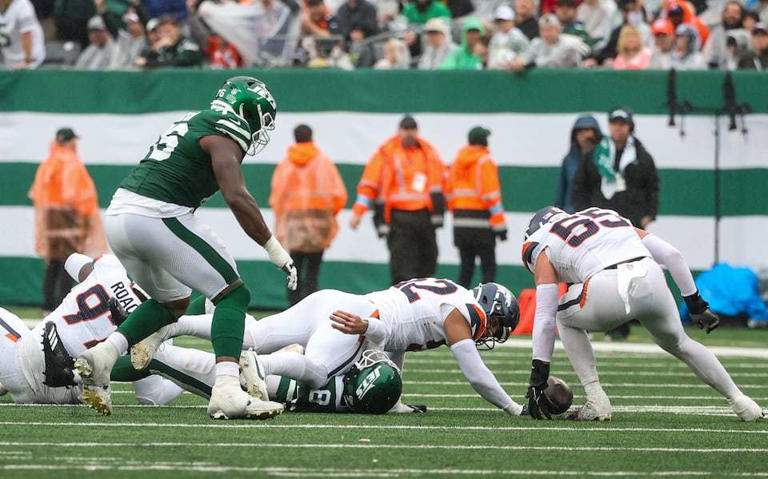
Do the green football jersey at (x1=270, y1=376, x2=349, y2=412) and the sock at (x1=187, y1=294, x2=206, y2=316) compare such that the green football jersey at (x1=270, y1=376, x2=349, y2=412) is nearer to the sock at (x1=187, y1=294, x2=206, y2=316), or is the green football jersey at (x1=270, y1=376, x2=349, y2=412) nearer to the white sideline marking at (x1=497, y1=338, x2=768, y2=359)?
the sock at (x1=187, y1=294, x2=206, y2=316)

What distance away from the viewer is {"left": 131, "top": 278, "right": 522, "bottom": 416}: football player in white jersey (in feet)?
26.3

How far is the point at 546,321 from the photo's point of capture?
26.2 feet

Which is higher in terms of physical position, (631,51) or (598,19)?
(598,19)

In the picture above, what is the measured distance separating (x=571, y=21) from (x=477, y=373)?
978 centimetres

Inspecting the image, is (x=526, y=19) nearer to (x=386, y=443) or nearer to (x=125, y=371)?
(x=125, y=371)

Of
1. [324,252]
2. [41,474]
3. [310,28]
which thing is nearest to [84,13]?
[310,28]

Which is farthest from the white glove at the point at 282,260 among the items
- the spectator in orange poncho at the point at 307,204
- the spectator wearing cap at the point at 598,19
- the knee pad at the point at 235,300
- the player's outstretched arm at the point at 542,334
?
the spectator wearing cap at the point at 598,19

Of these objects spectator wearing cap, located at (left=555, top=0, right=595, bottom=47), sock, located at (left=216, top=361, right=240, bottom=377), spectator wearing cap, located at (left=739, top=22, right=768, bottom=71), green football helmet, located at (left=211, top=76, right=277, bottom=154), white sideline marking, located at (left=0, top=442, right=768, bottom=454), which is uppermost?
spectator wearing cap, located at (left=555, top=0, right=595, bottom=47)

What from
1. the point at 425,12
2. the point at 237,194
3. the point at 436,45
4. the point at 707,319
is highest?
the point at 425,12

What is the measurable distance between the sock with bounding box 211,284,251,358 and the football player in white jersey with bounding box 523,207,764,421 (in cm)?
154

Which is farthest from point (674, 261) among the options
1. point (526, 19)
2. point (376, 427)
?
point (526, 19)

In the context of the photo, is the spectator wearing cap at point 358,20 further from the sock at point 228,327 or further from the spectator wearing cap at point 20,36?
the sock at point 228,327

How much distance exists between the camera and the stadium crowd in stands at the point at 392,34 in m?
16.3

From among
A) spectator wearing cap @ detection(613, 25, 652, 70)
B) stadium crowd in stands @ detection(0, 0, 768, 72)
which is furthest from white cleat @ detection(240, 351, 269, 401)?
spectator wearing cap @ detection(613, 25, 652, 70)
